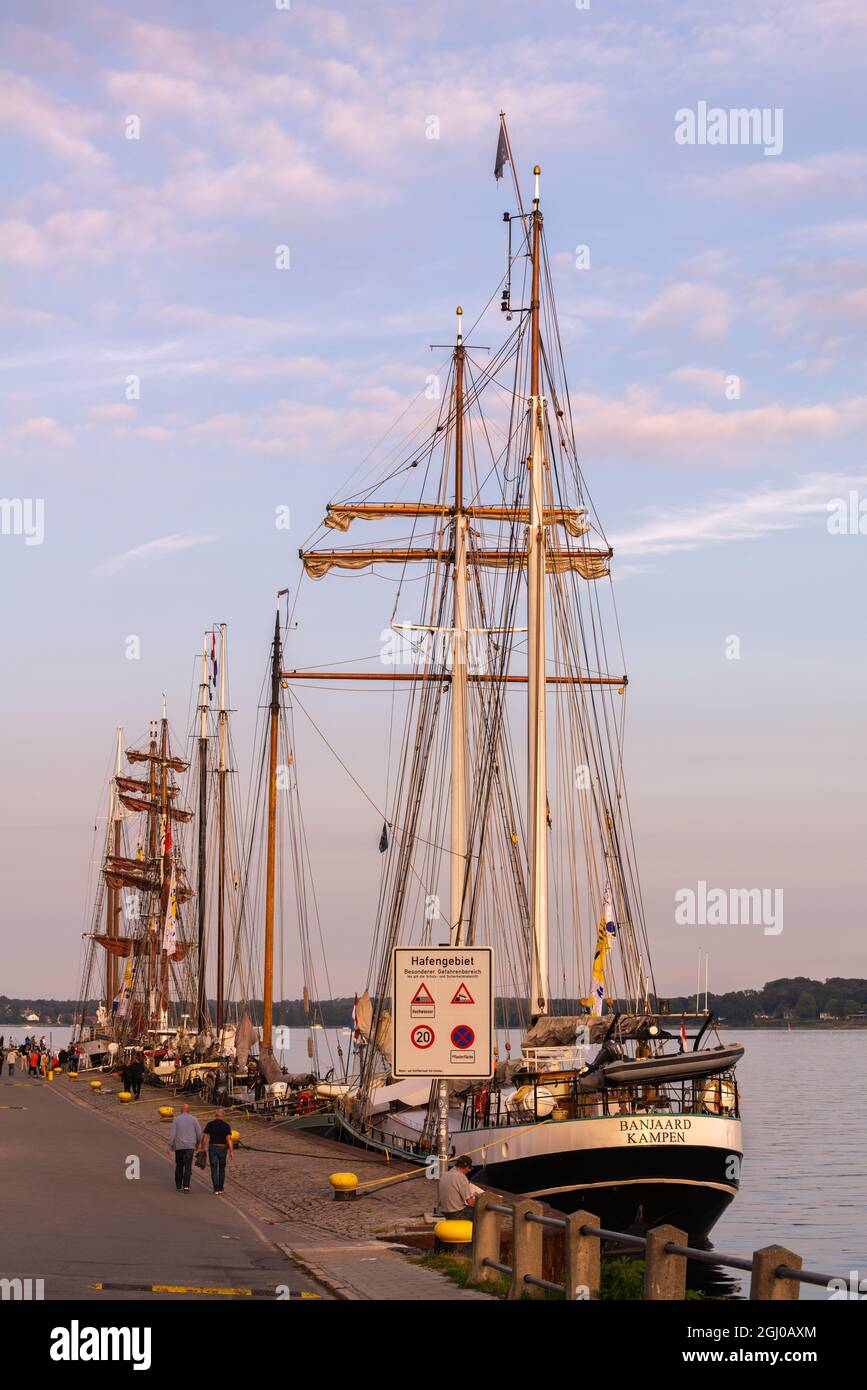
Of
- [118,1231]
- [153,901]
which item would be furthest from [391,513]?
[153,901]

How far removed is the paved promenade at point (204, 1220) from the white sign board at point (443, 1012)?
7.25ft

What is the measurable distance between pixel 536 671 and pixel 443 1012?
690 inches

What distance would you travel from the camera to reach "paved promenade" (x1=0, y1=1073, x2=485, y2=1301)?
57.1ft

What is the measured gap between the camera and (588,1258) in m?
14.1

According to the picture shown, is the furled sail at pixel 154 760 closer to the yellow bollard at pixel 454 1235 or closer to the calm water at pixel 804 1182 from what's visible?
the calm water at pixel 804 1182

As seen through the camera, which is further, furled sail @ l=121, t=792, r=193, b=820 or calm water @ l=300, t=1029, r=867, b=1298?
furled sail @ l=121, t=792, r=193, b=820

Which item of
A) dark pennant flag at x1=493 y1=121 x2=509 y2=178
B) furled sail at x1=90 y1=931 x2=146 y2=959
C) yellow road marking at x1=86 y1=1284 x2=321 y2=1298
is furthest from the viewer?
furled sail at x1=90 y1=931 x2=146 y2=959

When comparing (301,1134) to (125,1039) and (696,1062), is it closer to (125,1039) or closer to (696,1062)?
(696,1062)

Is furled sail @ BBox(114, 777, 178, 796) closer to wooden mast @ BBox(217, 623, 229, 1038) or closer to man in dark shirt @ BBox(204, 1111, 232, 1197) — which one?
wooden mast @ BBox(217, 623, 229, 1038)

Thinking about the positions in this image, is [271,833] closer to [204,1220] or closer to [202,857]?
[202,857]

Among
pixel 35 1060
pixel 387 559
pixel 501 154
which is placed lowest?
pixel 35 1060

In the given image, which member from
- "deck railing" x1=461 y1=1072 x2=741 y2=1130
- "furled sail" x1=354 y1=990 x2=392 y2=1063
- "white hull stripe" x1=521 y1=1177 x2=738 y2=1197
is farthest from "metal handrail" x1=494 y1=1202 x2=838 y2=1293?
"furled sail" x1=354 y1=990 x2=392 y2=1063

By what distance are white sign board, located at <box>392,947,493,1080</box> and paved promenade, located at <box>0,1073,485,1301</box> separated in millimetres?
2211

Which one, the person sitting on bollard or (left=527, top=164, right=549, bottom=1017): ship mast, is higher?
(left=527, top=164, right=549, bottom=1017): ship mast
